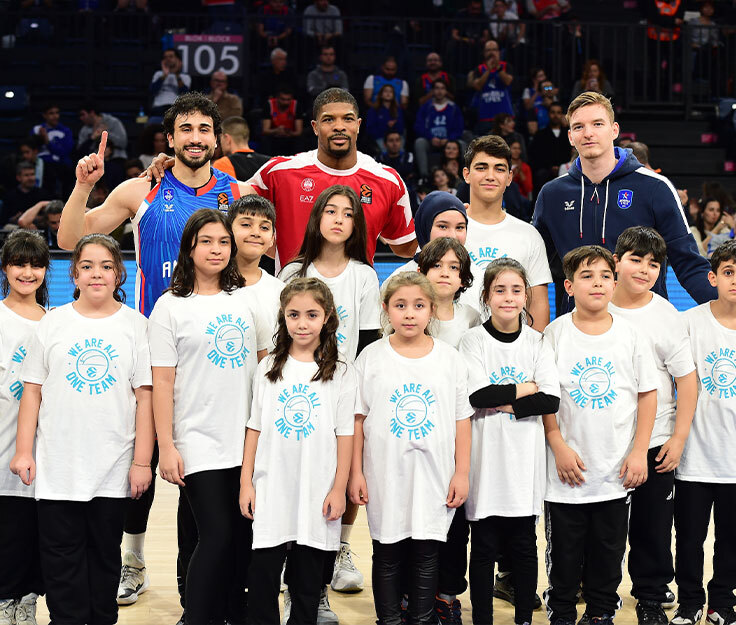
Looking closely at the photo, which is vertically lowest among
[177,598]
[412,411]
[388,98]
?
[177,598]

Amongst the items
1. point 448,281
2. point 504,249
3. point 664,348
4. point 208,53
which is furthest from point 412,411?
point 208,53

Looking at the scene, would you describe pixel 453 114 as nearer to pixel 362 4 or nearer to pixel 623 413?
pixel 362 4

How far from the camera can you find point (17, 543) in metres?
3.57

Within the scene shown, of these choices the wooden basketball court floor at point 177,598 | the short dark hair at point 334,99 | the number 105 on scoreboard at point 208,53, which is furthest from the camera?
the number 105 on scoreboard at point 208,53

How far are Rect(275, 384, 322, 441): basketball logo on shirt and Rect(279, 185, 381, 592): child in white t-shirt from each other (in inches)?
14.0

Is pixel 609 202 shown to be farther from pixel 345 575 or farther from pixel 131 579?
pixel 131 579

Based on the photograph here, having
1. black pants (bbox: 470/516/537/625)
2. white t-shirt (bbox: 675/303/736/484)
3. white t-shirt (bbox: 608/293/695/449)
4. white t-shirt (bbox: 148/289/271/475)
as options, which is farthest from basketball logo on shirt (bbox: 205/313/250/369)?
white t-shirt (bbox: 675/303/736/484)

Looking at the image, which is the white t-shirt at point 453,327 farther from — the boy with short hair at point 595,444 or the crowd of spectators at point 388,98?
the crowd of spectators at point 388,98

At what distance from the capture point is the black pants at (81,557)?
3371 millimetres

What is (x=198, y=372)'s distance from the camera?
342cm

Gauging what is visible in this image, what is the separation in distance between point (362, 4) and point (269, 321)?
9687mm

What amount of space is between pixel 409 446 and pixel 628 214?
1403 mm

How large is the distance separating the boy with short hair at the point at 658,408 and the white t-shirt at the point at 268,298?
1240 mm

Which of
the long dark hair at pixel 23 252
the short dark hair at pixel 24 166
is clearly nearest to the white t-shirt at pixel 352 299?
the long dark hair at pixel 23 252
